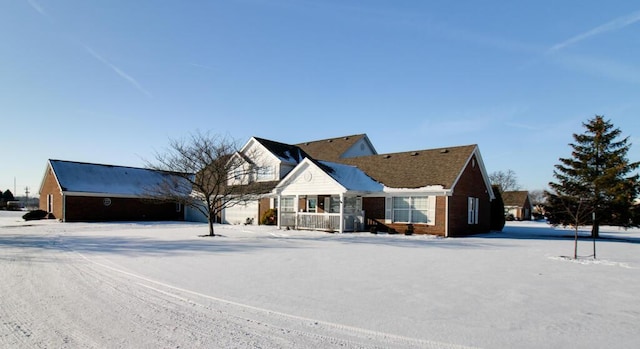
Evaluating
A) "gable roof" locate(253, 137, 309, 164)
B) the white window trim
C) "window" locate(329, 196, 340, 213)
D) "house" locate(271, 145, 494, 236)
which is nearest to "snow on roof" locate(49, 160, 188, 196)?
"gable roof" locate(253, 137, 309, 164)

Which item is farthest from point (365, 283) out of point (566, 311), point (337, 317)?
point (566, 311)

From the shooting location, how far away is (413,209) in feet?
75.2

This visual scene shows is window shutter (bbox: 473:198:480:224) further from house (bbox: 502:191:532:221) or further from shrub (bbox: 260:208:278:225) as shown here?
house (bbox: 502:191:532:221)

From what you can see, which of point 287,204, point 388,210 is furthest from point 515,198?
point 287,204

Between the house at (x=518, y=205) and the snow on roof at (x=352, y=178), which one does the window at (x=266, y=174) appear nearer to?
the snow on roof at (x=352, y=178)

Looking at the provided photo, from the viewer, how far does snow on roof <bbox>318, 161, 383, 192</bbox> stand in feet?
77.4

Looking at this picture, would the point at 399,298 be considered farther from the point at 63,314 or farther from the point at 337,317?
the point at 63,314

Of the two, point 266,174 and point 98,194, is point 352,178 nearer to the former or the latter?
point 266,174

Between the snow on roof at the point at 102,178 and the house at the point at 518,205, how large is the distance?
48653 millimetres

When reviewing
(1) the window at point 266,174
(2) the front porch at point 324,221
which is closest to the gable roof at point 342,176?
(2) the front porch at point 324,221

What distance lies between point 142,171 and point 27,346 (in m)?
37.6

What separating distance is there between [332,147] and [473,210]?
15.4 meters

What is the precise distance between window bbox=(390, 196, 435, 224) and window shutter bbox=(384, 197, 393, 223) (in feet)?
0.28

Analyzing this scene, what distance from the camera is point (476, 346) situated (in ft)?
16.1
